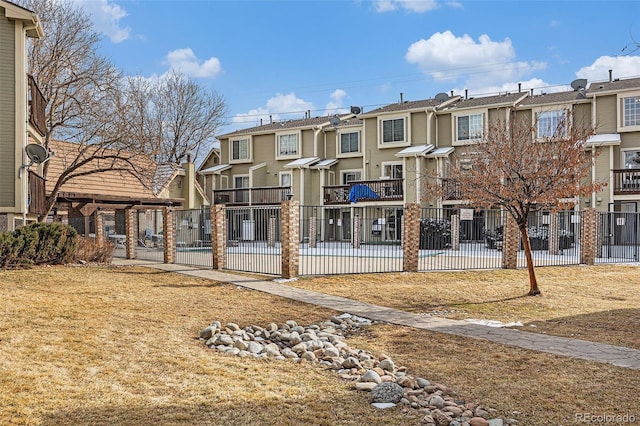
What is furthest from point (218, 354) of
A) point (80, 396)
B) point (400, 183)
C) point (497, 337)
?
point (400, 183)

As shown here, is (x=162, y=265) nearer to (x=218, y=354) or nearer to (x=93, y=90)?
(x=93, y=90)

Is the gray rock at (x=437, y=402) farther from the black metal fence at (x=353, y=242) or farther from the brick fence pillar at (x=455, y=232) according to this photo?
the brick fence pillar at (x=455, y=232)

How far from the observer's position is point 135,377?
6.08m

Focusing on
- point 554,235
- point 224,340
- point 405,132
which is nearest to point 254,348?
point 224,340

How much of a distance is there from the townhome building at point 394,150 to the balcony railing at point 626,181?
0.15 ft

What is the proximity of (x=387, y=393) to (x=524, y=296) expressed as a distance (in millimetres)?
8768

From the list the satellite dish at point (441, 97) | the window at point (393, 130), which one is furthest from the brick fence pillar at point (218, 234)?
the satellite dish at point (441, 97)

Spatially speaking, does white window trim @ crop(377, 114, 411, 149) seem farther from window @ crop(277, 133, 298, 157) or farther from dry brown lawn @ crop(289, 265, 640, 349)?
dry brown lawn @ crop(289, 265, 640, 349)

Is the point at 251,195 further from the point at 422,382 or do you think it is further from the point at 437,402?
the point at 437,402

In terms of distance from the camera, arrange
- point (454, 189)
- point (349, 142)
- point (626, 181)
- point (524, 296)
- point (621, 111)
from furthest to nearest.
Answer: point (349, 142), point (621, 111), point (626, 181), point (454, 189), point (524, 296)

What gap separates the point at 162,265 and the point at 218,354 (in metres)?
12.1

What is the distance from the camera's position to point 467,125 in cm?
3334

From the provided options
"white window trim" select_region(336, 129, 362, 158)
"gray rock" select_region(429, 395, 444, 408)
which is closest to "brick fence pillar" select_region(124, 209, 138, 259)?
"gray rock" select_region(429, 395, 444, 408)

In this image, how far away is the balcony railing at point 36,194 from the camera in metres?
18.6
